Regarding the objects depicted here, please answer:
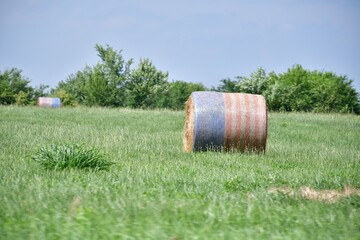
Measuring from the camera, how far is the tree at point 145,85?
6444cm

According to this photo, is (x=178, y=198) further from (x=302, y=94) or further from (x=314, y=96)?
(x=302, y=94)

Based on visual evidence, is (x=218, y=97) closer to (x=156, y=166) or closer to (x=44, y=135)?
(x=156, y=166)

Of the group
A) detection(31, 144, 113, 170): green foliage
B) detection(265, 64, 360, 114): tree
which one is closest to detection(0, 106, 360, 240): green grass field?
detection(31, 144, 113, 170): green foliage

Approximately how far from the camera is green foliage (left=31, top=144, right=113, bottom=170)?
835 cm

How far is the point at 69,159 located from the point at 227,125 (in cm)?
533

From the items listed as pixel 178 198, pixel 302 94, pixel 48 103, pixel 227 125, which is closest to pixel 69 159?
pixel 178 198

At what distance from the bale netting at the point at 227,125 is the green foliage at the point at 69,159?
4450mm

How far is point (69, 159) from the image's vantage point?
8438 mm

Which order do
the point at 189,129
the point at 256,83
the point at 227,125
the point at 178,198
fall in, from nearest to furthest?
the point at 178,198
the point at 227,125
the point at 189,129
the point at 256,83

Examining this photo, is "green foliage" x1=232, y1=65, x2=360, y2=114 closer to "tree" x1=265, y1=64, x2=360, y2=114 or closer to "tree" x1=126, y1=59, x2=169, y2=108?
"tree" x1=265, y1=64, x2=360, y2=114

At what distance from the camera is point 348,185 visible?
7328 mm

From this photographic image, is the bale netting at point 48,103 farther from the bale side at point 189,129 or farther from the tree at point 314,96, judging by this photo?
the bale side at point 189,129

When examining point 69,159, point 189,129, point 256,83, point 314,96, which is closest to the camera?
point 69,159

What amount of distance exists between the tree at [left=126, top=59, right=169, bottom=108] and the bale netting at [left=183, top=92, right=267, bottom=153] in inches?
1998
